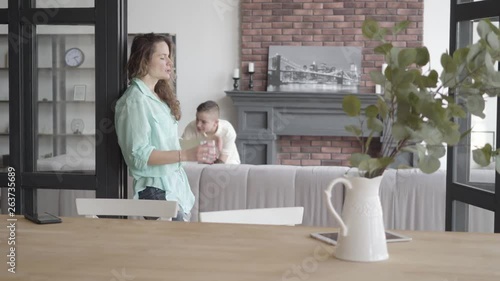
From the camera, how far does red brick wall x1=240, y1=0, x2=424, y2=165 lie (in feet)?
26.6

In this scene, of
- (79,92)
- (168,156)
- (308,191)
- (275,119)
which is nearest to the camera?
(168,156)

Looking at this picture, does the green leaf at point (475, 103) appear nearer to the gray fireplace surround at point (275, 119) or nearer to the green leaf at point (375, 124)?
the green leaf at point (375, 124)

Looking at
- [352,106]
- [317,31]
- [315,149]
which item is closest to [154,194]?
[352,106]

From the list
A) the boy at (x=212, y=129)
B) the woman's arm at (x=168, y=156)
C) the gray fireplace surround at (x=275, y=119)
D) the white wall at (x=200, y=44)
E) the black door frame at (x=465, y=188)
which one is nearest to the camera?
the black door frame at (x=465, y=188)

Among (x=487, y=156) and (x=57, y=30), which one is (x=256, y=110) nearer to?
(x=57, y=30)

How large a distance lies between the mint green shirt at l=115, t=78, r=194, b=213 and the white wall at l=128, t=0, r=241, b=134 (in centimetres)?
542

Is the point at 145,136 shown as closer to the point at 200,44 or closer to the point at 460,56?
the point at 460,56

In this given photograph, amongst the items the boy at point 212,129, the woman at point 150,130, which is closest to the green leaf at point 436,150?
the woman at point 150,130

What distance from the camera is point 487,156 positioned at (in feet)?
4.84

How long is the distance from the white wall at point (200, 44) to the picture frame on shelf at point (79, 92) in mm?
5177

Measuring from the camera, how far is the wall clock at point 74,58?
9.96 feet

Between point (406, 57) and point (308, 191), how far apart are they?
2.67 metres

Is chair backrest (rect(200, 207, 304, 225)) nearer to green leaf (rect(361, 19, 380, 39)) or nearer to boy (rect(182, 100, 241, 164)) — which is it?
green leaf (rect(361, 19, 380, 39))

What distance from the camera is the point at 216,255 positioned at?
1.63 m
